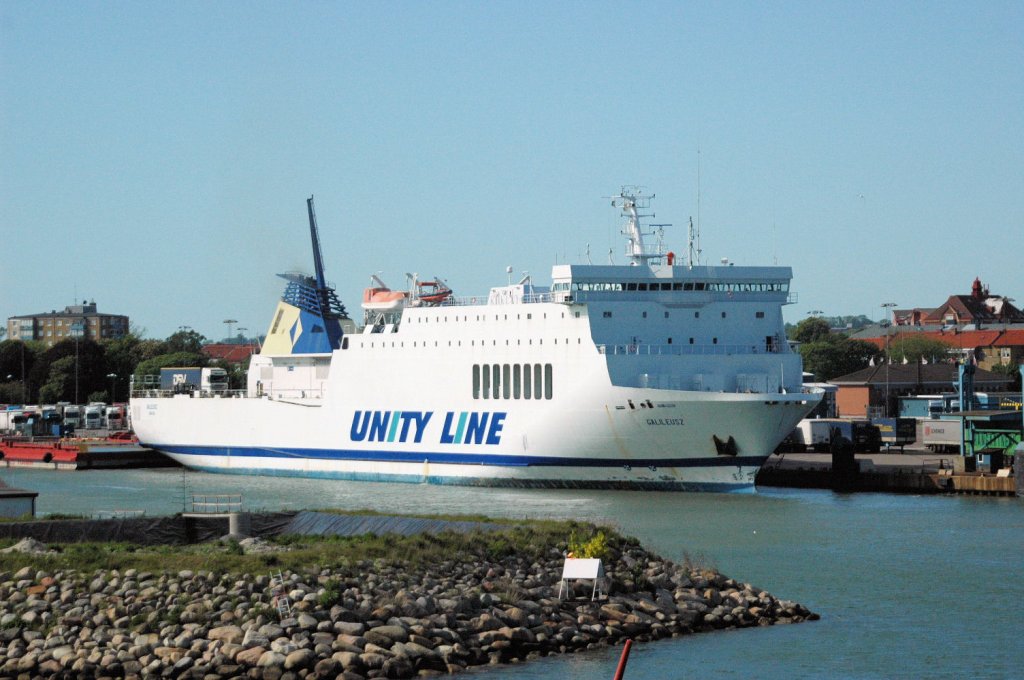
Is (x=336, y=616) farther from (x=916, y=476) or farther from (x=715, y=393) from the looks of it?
(x=916, y=476)

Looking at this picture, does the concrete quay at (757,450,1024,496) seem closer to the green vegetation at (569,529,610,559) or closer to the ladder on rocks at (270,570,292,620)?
the green vegetation at (569,529,610,559)

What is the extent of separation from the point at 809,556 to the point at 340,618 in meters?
10.9

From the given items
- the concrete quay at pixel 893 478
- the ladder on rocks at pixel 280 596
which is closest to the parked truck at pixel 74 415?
the concrete quay at pixel 893 478

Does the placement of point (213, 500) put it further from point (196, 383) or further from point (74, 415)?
point (74, 415)

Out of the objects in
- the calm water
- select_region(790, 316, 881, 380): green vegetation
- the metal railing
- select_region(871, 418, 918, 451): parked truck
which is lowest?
the calm water

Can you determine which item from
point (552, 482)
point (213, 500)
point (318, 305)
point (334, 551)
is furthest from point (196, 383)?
point (334, 551)

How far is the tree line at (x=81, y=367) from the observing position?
305 ft

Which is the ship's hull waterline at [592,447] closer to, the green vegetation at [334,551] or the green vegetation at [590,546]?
the green vegetation at [334,551]

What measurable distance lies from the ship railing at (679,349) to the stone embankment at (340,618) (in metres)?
16.5

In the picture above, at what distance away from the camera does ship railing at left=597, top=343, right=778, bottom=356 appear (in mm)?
37688

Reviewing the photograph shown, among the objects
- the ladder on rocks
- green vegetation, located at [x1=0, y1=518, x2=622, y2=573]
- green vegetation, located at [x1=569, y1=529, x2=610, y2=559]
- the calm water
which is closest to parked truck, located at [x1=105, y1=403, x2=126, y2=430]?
the calm water

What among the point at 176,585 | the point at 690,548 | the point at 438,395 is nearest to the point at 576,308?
the point at 438,395

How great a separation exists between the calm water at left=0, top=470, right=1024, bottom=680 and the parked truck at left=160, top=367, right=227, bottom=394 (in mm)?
6030

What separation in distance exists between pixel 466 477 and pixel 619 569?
19.1 meters
